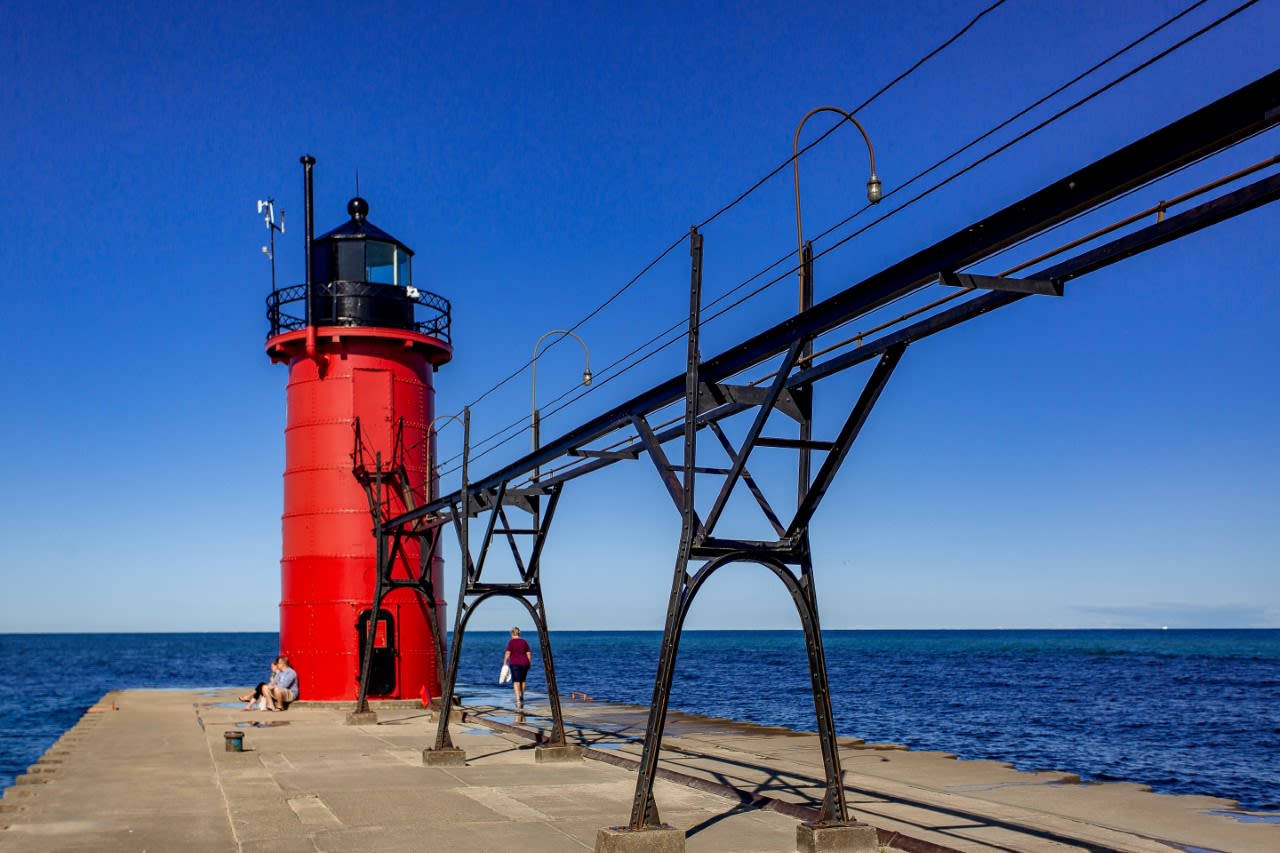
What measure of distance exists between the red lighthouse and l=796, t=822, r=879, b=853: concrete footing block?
18.5m

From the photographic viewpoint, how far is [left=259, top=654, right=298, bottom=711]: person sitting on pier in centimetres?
2766

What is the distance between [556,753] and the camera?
58.1ft

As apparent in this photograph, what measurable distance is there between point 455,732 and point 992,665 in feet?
227

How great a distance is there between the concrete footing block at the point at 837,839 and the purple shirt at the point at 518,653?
17378 mm

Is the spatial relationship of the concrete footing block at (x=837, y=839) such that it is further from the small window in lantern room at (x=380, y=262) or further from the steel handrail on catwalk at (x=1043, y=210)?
the small window in lantern room at (x=380, y=262)

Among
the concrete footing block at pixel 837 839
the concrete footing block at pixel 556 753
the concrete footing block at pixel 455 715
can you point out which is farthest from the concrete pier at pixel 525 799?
the concrete footing block at pixel 455 715

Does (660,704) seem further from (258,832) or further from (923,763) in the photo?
(923,763)

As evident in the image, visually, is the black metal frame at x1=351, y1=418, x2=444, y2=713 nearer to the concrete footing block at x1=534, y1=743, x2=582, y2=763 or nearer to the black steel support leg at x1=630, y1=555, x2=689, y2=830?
the concrete footing block at x1=534, y1=743, x2=582, y2=763

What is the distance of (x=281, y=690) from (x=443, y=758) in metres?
11.5

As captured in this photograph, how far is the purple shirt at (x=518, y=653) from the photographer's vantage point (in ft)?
90.8

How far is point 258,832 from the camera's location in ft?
39.9

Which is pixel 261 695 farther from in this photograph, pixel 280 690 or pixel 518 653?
pixel 518 653

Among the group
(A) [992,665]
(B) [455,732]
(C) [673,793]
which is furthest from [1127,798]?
(A) [992,665]

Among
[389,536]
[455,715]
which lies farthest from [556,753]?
[389,536]
